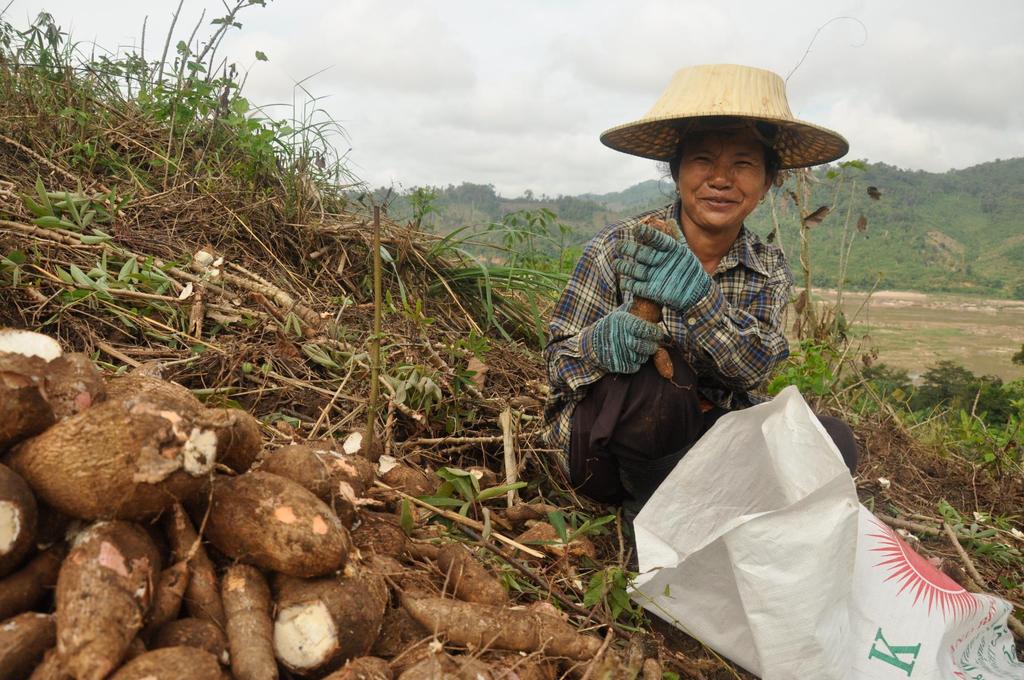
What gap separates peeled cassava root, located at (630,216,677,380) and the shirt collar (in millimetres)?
335

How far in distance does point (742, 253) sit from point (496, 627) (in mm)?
1336

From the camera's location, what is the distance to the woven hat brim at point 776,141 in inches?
75.4

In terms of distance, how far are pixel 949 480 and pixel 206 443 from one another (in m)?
2.85

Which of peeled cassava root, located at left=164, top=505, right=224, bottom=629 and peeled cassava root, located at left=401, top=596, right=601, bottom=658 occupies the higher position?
peeled cassava root, located at left=164, top=505, right=224, bottom=629

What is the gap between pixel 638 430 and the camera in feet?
5.92

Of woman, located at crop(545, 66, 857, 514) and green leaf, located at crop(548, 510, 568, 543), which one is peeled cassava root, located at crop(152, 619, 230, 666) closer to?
green leaf, located at crop(548, 510, 568, 543)

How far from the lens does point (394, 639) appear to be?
1102 millimetres

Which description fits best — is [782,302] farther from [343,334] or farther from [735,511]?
[343,334]

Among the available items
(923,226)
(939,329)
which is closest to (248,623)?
(939,329)

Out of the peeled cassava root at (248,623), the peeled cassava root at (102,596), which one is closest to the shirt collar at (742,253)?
the peeled cassava root at (248,623)

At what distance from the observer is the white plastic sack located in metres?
1.30

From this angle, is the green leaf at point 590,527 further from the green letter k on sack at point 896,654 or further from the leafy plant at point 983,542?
the leafy plant at point 983,542

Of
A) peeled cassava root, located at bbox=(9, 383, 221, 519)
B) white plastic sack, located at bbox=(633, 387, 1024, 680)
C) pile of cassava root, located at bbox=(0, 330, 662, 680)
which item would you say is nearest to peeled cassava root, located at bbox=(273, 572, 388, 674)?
pile of cassava root, located at bbox=(0, 330, 662, 680)

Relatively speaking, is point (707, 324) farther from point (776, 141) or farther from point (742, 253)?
point (776, 141)
